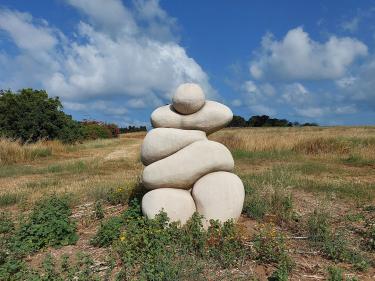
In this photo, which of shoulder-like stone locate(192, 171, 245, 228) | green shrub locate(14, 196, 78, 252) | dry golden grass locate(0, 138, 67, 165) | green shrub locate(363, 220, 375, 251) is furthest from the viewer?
dry golden grass locate(0, 138, 67, 165)

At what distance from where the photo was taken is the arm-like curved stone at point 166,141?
6.39 metres

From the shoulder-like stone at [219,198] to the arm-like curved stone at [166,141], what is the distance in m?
0.70

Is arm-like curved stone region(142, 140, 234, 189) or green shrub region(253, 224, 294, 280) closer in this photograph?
green shrub region(253, 224, 294, 280)

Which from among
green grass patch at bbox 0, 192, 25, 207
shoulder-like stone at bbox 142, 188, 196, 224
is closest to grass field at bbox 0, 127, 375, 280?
green grass patch at bbox 0, 192, 25, 207

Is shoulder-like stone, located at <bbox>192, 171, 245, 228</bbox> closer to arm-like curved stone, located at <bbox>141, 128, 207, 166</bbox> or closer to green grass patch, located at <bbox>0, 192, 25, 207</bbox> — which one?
arm-like curved stone, located at <bbox>141, 128, 207, 166</bbox>

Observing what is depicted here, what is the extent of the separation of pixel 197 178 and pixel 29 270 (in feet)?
8.51

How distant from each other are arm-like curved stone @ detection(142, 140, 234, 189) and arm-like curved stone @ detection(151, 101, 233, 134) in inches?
14.6

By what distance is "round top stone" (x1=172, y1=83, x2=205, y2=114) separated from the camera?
20.9 ft

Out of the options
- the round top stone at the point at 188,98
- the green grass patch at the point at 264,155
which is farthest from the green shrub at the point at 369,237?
the green grass patch at the point at 264,155

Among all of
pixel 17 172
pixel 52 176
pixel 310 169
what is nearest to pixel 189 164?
pixel 310 169

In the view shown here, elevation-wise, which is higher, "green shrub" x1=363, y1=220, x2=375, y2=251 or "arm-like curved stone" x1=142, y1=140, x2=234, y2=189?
"arm-like curved stone" x1=142, y1=140, x2=234, y2=189

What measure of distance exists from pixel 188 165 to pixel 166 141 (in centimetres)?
55

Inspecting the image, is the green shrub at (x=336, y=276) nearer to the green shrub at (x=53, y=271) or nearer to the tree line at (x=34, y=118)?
the green shrub at (x=53, y=271)

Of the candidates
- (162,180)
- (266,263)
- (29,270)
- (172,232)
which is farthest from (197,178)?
(29,270)
